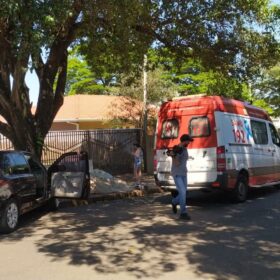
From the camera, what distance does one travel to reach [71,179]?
37.7 ft

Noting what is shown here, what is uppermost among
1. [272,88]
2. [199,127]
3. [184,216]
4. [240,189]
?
[272,88]

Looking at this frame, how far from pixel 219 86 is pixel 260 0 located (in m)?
4.66

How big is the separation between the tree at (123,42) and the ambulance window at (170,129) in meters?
2.29

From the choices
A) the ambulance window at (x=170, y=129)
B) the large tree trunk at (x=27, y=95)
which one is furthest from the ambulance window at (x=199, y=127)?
the large tree trunk at (x=27, y=95)

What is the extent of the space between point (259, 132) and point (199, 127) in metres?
2.80

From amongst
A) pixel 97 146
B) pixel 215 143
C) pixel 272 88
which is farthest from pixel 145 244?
pixel 272 88

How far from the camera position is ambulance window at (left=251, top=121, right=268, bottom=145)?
1368 centimetres

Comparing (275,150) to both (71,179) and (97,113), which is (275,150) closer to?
(71,179)

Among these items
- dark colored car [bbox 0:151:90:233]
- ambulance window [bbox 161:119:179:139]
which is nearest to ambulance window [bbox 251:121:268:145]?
ambulance window [bbox 161:119:179:139]

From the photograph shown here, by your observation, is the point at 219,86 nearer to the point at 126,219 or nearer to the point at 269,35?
the point at 269,35

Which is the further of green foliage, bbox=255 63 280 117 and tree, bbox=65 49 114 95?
tree, bbox=65 49 114 95

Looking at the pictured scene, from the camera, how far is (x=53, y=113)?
46.8 ft

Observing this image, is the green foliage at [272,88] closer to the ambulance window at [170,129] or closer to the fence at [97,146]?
the fence at [97,146]

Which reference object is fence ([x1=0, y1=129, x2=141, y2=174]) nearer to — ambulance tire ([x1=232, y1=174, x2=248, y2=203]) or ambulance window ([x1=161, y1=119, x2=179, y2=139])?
ambulance window ([x1=161, y1=119, x2=179, y2=139])
